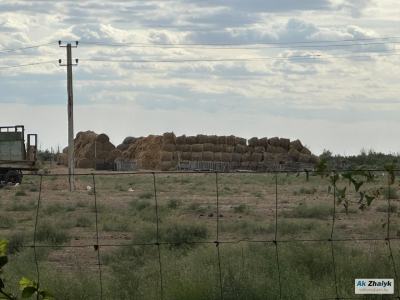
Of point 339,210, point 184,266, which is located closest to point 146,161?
point 339,210

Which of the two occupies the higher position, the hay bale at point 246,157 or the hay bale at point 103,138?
the hay bale at point 103,138

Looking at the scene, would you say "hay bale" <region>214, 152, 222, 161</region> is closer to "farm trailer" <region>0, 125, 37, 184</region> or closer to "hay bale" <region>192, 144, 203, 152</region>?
"hay bale" <region>192, 144, 203, 152</region>

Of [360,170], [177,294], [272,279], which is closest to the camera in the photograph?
[360,170]

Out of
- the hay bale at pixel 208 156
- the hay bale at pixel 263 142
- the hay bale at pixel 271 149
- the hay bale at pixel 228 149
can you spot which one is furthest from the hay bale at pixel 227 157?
the hay bale at pixel 271 149

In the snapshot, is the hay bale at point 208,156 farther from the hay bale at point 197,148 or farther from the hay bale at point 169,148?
the hay bale at point 169,148

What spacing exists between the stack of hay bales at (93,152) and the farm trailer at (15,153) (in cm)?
3015

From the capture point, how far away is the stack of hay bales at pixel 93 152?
6594 cm

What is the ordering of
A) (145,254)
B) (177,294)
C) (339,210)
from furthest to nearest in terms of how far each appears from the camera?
(339,210)
(145,254)
(177,294)

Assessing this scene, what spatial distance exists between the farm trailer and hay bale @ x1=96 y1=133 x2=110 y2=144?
33.0m

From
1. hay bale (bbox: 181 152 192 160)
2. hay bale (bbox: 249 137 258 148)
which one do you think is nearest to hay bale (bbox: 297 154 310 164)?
hay bale (bbox: 249 137 258 148)

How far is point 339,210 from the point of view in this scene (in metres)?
21.7

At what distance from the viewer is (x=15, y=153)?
115 feet

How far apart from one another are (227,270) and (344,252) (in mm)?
3059

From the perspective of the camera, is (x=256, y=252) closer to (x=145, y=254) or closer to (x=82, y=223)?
(x=145, y=254)
